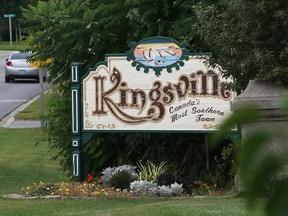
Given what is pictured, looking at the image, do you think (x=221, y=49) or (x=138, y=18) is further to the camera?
(x=138, y=18)

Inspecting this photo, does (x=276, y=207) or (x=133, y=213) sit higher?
(x=276, y=207)

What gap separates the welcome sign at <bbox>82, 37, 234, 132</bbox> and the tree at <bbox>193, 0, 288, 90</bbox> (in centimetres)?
179

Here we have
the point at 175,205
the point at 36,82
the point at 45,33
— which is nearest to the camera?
the point at 175,205

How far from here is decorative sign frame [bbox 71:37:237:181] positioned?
1154 centimetres

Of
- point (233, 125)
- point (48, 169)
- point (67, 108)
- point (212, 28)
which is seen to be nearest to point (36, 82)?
point (48, 169)

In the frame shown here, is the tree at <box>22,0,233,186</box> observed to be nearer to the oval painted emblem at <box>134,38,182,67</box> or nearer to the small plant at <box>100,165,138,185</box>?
the oval painted emblem at <box>134,38,182,67</box>

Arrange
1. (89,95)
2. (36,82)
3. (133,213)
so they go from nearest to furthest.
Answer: (133,213) → (89,95) → (36,82)

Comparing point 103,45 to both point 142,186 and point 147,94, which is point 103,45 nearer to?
point 147,94

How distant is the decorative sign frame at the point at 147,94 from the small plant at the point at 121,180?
0.95 m

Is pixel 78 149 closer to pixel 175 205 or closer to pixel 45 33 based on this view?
pixel 45 33

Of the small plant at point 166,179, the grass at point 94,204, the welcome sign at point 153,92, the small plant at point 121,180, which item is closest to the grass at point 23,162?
the grass at point 94,204

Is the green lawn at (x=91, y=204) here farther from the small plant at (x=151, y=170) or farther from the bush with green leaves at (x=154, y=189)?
the small plant at (x=151, y=170)

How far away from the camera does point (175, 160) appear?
40.1ft

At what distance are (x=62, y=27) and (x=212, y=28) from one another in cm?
355
